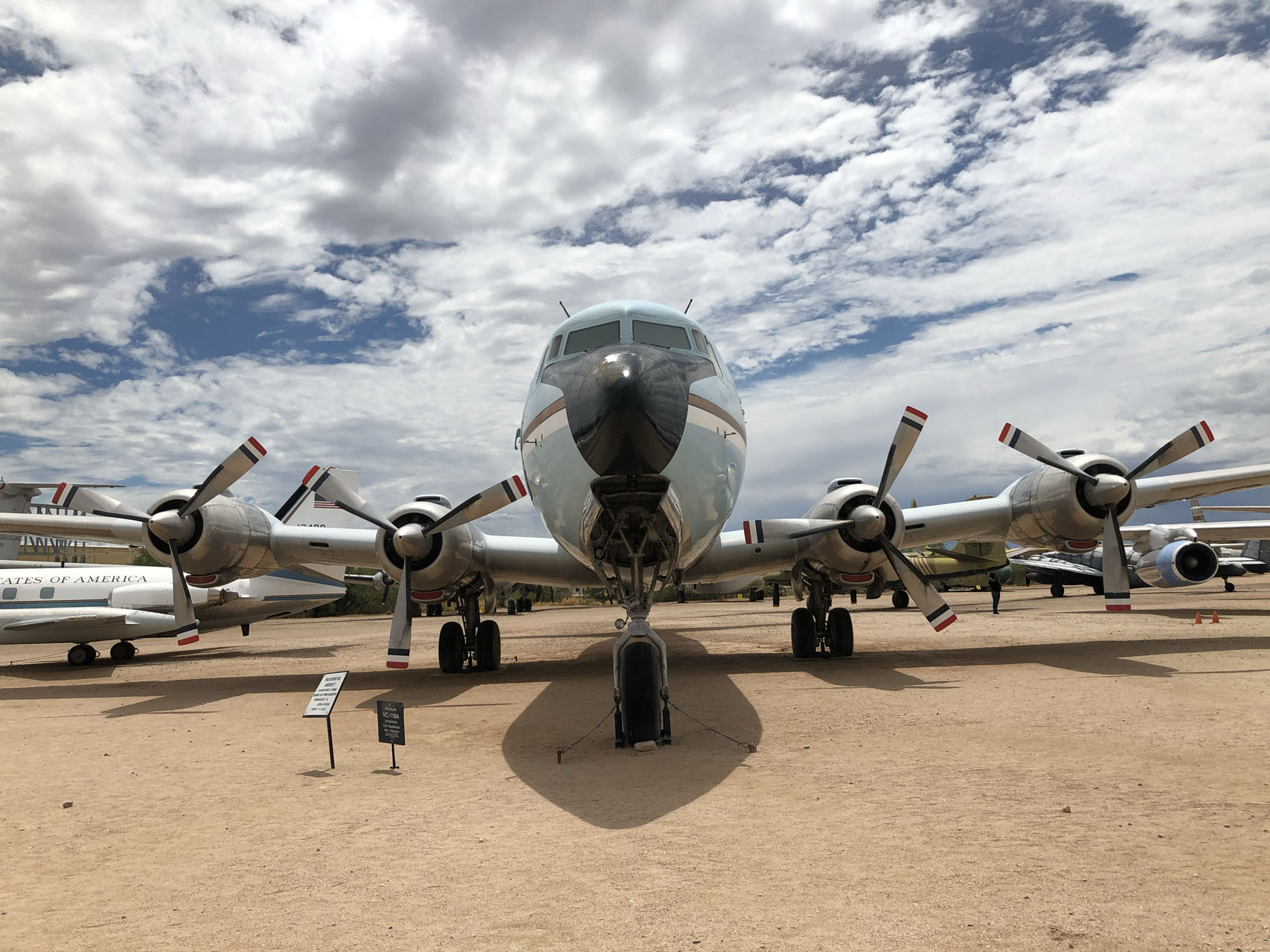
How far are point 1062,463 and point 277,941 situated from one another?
14.1 m

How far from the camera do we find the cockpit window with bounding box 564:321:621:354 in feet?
29.5

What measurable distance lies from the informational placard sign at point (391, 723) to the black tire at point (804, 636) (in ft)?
31.8

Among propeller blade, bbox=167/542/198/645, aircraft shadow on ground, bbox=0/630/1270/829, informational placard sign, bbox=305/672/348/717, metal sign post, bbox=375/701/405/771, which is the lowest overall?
aircraft shadow on ground, bbox=0/630/1270/829

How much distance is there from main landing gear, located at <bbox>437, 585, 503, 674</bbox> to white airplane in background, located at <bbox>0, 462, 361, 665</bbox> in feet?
17.3

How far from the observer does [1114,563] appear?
13797 millimetres

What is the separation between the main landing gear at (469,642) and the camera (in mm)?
15688

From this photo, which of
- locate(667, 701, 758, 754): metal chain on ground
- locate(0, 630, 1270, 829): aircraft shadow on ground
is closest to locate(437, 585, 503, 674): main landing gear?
locate(0, 630, 1270, 829): aircraft shadow on ground

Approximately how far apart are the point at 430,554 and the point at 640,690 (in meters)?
6.75

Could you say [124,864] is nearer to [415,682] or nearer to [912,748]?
[912,748]

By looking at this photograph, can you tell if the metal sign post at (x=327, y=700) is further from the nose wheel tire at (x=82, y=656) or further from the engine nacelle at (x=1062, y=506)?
the nose wheel tire at (x=82, y=656)

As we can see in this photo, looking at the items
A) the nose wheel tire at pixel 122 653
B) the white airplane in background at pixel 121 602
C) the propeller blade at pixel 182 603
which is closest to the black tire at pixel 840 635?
the propeller blade at pixel 182 603

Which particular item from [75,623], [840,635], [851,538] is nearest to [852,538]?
[851,538]

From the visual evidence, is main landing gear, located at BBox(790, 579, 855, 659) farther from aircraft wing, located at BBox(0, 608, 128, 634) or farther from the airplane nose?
aircraft wing, located at BBox(0, 608, 128, 634)

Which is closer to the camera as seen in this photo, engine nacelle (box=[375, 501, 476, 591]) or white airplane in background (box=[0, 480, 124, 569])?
engine nacelle (box=[375, 501, 476, 591])
